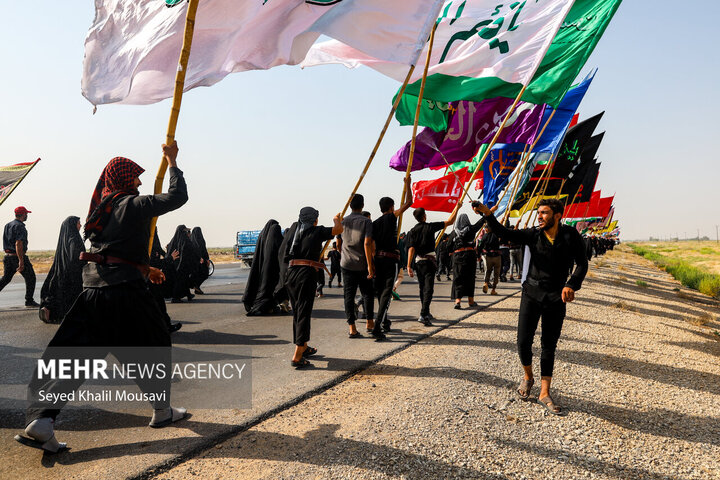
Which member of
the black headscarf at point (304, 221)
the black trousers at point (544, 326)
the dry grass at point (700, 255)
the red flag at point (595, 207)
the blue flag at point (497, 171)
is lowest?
the dry grass at point (700, 255)

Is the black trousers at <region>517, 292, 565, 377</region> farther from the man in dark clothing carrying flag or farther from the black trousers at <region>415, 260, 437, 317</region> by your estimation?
the black trousers at <region>415, 260, 437, 317</region>

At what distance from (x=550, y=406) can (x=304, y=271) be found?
9.18 feet

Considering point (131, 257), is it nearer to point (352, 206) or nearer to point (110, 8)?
point (110, 8)

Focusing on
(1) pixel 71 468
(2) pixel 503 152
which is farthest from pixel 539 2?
(1) pixel 71 468

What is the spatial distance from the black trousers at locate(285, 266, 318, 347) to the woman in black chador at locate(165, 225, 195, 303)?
7445 millimetres

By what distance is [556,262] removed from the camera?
13.6 ft

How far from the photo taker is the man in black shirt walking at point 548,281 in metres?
4.14

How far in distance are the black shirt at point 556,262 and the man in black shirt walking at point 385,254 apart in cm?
280

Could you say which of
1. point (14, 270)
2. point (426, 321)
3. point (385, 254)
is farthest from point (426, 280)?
point (14, 270)

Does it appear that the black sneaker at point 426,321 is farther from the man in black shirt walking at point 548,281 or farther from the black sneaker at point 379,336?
the man in black shirt walking at point 548,281

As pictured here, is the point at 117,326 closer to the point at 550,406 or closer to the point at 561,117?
the point at 550,406

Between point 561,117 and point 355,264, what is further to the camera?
point 561,117

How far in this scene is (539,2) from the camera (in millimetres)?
7066

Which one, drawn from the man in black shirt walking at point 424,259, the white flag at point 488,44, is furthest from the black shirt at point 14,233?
the man in black shirt walking at point 424,259
